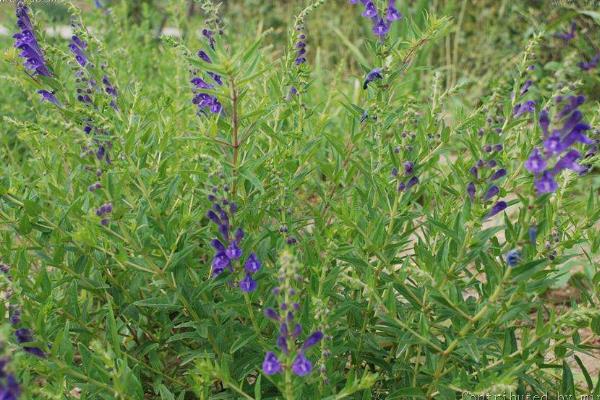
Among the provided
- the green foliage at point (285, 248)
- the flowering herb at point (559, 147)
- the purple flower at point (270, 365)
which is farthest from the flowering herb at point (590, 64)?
the purple flower at point (270, 365)

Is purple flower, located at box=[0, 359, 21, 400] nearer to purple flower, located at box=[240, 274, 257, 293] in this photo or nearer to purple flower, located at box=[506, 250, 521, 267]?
purple flower, located at box=[240, 274, 257, 293]

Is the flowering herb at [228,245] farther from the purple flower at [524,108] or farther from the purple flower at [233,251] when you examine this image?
the purple flower at [524,108]

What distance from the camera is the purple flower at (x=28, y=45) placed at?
3.15 meters

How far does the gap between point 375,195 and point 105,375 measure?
149cm

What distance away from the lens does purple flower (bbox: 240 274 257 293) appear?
Result: 270 cm

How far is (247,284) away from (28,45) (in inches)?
63.2

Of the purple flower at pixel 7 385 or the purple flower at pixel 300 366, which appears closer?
the purple flower at pixel 7 385

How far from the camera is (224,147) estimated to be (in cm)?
302

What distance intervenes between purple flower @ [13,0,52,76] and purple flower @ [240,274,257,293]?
151 cm

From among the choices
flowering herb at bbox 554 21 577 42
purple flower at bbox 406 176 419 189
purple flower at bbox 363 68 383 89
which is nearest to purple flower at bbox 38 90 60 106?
purple flower at bbox 363 68 383 89

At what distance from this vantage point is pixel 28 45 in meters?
3.15

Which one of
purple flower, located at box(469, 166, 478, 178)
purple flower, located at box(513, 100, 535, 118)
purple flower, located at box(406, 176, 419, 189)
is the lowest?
purple flower, located at box(469, 166, 478, 178)

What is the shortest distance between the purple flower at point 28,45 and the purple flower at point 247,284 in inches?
59.3

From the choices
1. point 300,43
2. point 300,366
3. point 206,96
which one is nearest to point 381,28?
point 300,43
